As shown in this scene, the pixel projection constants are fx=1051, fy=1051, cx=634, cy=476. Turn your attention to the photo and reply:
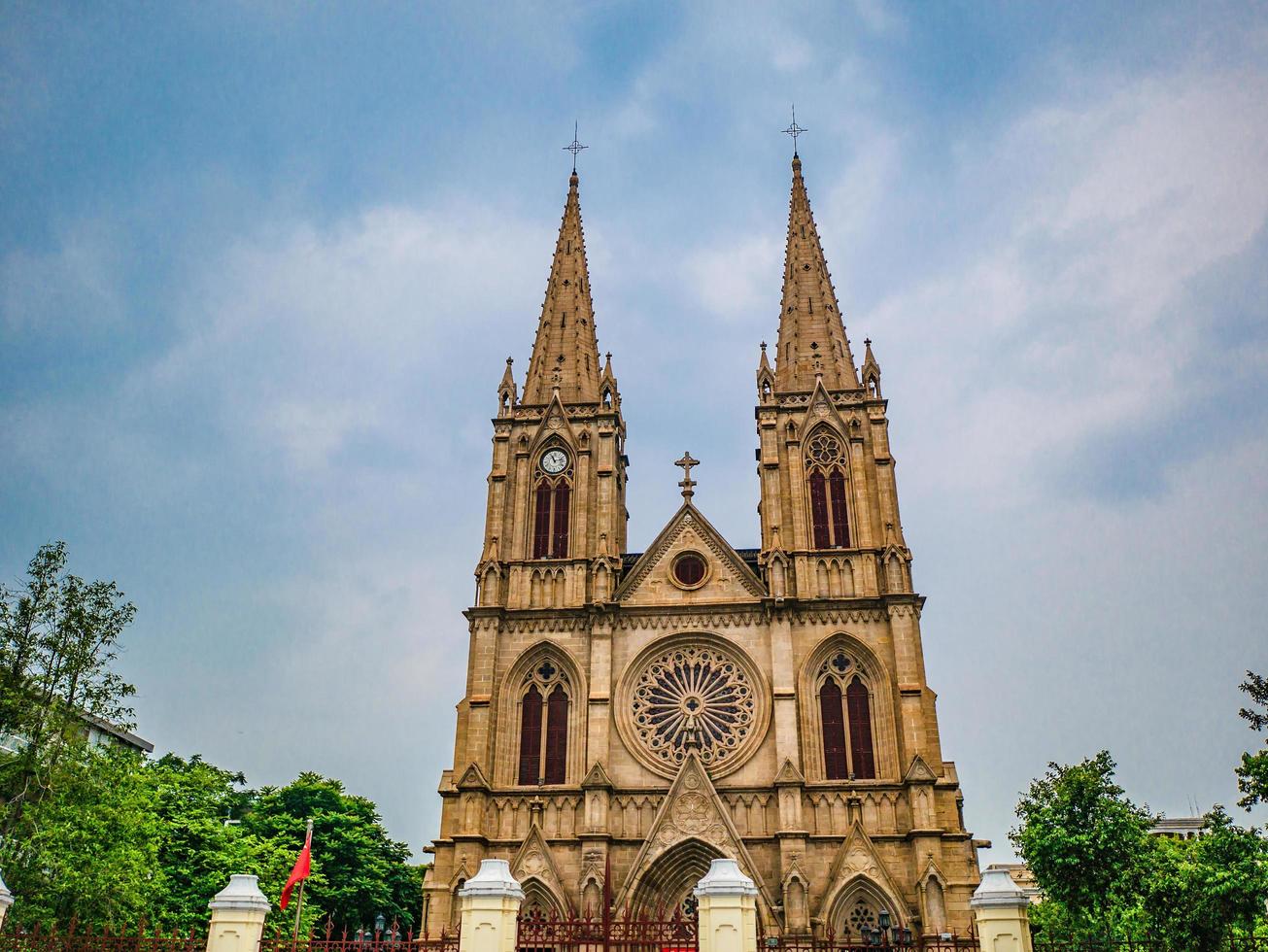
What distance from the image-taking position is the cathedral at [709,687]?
32031 millimetres

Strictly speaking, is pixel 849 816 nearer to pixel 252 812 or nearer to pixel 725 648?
pixel 725 648

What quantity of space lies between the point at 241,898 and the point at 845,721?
23.3 meters

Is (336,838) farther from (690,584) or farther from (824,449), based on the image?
(824,449)

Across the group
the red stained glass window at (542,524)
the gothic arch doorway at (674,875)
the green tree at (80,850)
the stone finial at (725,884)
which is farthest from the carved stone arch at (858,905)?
the green tree at (80,850)

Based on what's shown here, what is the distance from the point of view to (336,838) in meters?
48.1

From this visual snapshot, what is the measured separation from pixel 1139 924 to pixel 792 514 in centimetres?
A: 1662

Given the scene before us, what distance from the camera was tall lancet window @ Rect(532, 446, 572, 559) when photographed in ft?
129

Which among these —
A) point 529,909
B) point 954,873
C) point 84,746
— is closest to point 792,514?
point 954,873

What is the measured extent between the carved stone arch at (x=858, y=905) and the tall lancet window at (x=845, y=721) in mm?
3453

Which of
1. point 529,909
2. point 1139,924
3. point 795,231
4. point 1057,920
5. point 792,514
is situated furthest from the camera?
point 795,231

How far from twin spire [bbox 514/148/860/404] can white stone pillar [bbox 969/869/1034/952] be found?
2774 cm

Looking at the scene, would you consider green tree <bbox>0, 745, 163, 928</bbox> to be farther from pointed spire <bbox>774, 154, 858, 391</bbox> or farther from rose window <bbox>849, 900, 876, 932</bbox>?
pointed spire <bbox>774, 154, 858, 391</bbox>

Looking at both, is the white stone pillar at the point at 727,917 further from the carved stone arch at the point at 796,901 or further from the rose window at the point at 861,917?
the rose window at the point at 861,917

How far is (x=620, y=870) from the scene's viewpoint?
3262cm
